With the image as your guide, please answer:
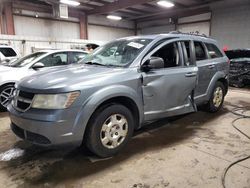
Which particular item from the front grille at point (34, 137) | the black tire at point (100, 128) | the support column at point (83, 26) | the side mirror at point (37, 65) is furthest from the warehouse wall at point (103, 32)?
the front grille at point (34, 137)

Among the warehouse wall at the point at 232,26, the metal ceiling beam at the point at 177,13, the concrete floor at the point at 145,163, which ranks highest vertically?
the metal ceiling beam at the point at 177,13

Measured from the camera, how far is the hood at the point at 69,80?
222cm

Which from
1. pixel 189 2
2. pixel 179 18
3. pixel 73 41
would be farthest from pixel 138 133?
pixel 179 18

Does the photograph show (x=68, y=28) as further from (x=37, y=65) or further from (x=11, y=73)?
(x=37, y=65)

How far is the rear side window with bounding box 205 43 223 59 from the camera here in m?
4.09

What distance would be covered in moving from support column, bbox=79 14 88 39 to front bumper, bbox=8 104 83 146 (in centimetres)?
1319

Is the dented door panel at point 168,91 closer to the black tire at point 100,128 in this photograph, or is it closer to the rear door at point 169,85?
the rear door at point 169,85

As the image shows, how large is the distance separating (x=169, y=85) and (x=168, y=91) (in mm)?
86

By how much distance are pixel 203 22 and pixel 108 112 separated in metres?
13.4

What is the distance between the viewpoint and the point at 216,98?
435 cm

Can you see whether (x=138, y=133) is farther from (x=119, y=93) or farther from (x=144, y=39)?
(x=144, y=39)

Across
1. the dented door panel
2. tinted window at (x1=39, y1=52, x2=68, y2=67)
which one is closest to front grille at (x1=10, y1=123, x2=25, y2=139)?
the dented door panel

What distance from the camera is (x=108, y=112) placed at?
2.50 metres

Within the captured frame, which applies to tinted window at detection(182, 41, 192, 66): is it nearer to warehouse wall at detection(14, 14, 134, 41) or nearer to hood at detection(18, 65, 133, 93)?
hood at detection(18, 65, 133, 93)
